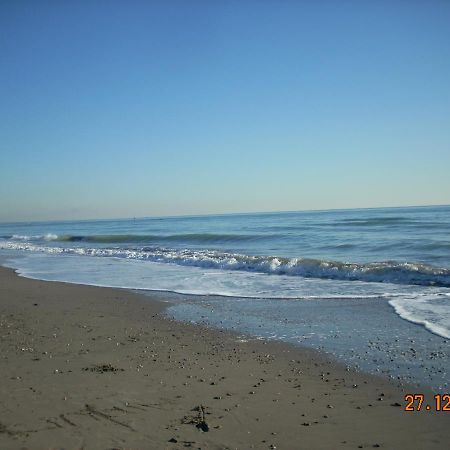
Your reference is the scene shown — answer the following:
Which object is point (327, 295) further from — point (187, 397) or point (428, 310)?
point (187, 397)

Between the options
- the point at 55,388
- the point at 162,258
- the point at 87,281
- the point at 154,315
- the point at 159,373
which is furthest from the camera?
the point at 162,258

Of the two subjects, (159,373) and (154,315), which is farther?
(154,315)

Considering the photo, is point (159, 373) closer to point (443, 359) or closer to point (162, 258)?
point (443, 359)

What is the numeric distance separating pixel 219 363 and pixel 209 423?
170 centimetres

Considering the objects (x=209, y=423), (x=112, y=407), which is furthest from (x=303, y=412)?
(x=112, y=407)

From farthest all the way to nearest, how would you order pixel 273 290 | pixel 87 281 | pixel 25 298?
1. pixel 87 281
2. pixel 273 290
3. pixel 25 298

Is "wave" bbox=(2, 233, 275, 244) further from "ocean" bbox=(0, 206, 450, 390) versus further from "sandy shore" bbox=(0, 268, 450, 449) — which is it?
"sandy shore" bbox=(0, 268, 450, 449)

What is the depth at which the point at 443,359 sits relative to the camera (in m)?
5.35

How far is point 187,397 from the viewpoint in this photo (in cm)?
435

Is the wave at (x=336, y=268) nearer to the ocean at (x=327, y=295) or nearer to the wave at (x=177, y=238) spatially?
the ocean at (x=327, y=295)
